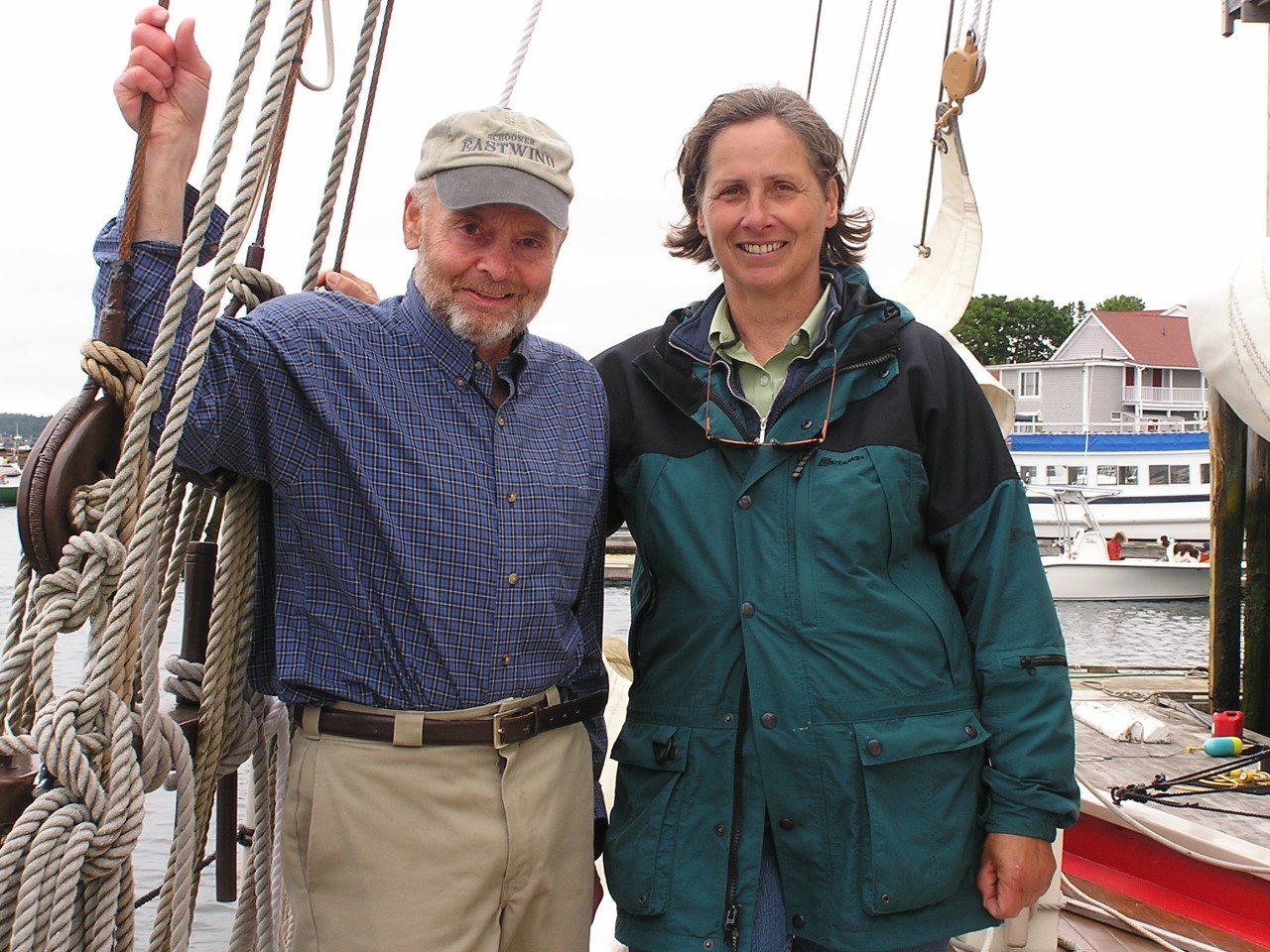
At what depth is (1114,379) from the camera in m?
42.8

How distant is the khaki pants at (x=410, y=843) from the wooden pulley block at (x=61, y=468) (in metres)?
0.53

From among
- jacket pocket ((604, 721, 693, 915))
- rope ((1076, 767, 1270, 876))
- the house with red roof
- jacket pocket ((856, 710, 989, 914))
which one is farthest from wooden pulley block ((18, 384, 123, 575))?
the house with red roof

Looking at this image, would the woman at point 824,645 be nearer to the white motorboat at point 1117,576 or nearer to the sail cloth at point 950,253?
the sail cloth at point 950,253

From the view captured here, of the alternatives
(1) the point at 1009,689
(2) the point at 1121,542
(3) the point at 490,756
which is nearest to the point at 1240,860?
(1) the point at 1009,689

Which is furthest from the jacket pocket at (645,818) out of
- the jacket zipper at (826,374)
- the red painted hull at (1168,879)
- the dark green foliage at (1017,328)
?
the dark green foliage at (1017,328)

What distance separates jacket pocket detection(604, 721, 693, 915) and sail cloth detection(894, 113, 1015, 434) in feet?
10.3

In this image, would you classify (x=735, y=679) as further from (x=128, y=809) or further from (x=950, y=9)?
(x=950, y=9)

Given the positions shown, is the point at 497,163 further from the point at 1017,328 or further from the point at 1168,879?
the point at 1017,328

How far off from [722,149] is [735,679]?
1046mm

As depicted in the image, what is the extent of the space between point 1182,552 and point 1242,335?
23204mm

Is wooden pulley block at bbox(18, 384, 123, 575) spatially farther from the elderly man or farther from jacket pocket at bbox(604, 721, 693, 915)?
jacket pocket at bbox(604, 721, 693, 915)

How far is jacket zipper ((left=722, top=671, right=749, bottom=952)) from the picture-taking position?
6.99 feet

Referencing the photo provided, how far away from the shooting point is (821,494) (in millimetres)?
2166

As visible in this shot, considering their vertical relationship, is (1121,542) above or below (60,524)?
above
